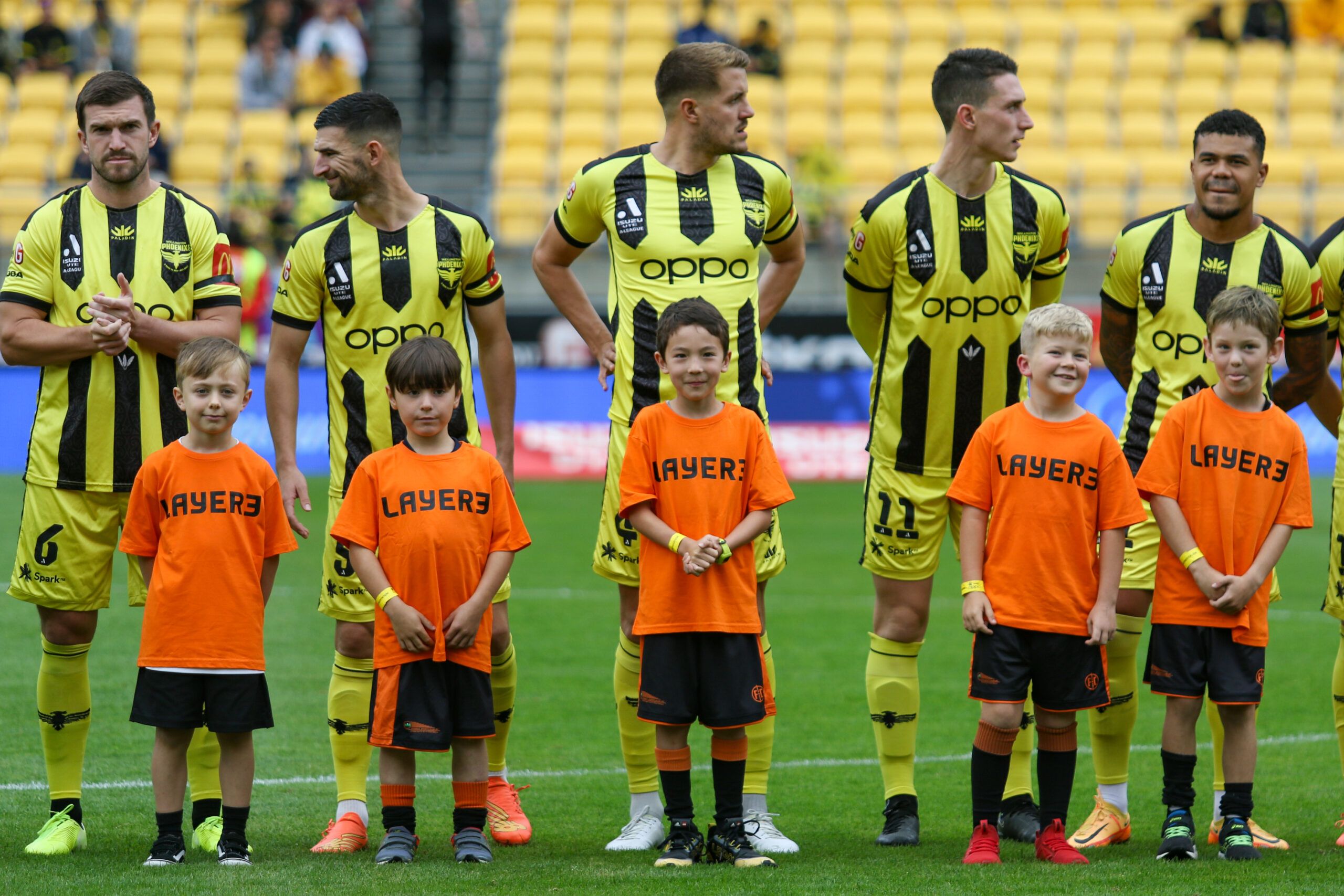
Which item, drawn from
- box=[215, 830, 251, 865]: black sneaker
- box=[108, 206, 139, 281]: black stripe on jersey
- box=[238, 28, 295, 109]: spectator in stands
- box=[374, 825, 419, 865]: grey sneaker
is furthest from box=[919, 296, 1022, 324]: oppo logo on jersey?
box=[238, 28, 295, 109]: spectator in stands

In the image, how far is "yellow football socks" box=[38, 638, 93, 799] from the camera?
17.5 feet

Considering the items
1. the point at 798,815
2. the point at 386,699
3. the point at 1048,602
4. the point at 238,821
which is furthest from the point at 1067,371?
the point at 238,821

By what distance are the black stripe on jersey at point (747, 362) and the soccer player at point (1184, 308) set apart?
1.26 m

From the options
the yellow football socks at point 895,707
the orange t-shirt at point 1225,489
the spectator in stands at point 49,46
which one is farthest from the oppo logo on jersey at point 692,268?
the spectator in stands at point 49,46

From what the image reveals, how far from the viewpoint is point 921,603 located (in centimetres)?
555

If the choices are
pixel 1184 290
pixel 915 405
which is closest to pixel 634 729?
pixel 915 405

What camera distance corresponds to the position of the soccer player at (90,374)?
5.22m

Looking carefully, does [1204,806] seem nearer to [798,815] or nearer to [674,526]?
[798,815]

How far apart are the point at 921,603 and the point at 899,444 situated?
0.56 metres

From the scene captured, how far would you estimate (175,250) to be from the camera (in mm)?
5355

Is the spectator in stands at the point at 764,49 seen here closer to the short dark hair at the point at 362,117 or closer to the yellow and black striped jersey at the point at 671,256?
the yellow and black striped jersey at the point at 671,256

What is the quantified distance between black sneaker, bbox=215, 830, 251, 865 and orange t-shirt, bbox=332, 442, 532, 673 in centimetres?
66

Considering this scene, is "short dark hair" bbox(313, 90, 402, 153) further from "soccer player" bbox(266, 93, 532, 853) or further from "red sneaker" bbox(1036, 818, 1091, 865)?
"red sneaker" bbox(1036, 818, 1091, 865)

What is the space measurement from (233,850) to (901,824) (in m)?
2.14
